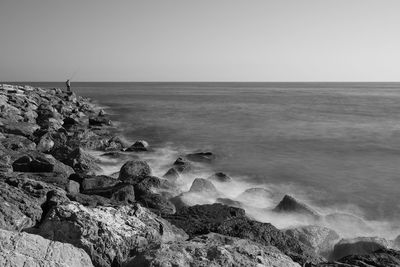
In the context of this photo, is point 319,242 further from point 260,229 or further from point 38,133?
point 38,133

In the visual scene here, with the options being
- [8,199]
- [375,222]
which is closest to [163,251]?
[8,199]

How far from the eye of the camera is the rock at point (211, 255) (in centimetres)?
539

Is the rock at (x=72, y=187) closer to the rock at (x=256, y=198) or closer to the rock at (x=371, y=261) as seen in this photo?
the rock at (x=256, y=198)

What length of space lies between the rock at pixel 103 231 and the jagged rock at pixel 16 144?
9.27 meters

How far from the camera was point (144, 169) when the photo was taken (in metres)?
14.0

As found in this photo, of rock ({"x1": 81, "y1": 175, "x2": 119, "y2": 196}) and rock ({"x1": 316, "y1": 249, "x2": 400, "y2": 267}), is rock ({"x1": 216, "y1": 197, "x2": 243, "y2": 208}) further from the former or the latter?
rock ({"x1": 316, "y1": 249, "x2": 400, "y2": 267})

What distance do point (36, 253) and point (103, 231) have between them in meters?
1.26

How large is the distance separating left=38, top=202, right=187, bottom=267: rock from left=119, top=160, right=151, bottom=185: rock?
20.7ft

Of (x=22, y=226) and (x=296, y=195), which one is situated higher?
(x=22, y=226)

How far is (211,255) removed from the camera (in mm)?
5645

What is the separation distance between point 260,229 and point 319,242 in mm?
2309

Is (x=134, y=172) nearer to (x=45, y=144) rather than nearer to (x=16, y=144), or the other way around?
(x=16, y=144)

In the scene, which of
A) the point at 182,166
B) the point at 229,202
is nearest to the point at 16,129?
the point at 182,166

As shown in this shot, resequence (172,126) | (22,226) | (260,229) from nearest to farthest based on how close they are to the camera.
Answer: (22,226) → (260,229) → (172,126)
